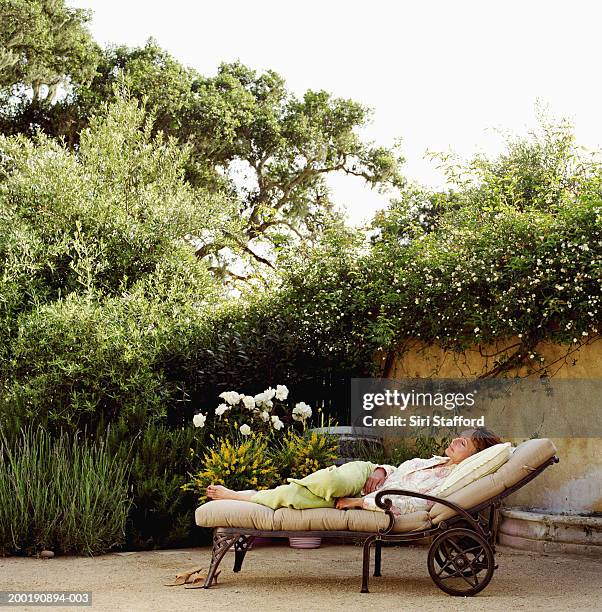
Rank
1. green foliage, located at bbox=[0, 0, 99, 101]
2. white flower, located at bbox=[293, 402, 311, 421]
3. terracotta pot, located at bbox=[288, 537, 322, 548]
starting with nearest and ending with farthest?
terracotta pot, located at bbox=[288, 537, 322, 548]
white flower, located at bbox=[293, 402, 311, 421]
green foliage, located at bbox=[0, 0, 99, 101]

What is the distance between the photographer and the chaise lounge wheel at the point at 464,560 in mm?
4441

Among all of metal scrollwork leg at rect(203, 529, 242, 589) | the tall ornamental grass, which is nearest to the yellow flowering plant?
the tall ornamental grass

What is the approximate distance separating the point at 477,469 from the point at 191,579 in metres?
1.93

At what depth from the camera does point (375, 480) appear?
4941 mm

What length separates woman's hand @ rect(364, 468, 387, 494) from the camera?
193 inches

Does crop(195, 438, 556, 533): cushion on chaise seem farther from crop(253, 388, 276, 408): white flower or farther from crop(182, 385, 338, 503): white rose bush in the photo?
crop(253, 388, 276, 408): white flower

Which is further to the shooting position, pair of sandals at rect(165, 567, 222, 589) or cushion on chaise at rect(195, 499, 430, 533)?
pair of sandals at rect(165, 567, 222, 589)

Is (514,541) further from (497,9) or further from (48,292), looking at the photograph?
(497,9)

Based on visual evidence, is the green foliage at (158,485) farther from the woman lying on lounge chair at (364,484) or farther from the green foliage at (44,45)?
the green foliage at (44,45)

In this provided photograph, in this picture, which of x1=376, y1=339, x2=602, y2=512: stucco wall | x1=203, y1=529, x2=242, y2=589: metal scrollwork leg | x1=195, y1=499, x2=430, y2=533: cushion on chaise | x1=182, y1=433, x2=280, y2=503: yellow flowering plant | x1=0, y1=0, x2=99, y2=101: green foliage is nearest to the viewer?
x1=195, y1=499, x2=430, y2=533: cushion on chaise

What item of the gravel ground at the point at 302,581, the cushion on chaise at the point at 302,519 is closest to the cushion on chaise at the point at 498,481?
the cushion on chaise at the point at 302,519

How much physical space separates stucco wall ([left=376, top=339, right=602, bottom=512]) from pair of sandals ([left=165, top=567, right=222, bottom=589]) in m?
3.44

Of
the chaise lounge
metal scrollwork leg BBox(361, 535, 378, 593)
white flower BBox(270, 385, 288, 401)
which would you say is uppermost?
white flower BBox(270, 385, 288, 401)

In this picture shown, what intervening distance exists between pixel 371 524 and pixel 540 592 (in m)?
1.12
